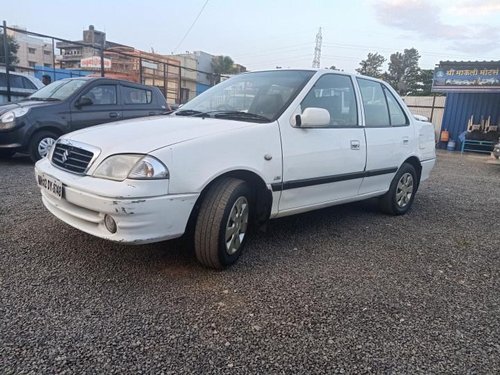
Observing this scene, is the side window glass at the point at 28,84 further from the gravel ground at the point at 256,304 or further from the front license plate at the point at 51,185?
the front license plate at the point at 51,185

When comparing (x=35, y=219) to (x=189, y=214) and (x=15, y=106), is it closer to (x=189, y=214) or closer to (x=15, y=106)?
(x=189, y=214)

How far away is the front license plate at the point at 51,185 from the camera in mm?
2885

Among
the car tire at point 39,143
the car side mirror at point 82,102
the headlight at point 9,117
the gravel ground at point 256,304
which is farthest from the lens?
the car side mirror at point 82,102

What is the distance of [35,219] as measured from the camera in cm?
396

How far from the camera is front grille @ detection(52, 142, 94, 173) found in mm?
2846

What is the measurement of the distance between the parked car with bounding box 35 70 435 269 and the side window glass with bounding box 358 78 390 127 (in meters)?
0.02

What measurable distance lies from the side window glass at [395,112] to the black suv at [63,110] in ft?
13.1

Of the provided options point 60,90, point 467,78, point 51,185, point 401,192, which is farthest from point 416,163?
point 467,78

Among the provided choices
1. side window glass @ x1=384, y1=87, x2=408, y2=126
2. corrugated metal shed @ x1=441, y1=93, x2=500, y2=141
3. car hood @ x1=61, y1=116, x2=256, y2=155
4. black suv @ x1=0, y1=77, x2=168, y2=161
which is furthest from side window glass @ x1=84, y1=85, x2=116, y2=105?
corrugated metal shed @ x1=441, y1=93, x2=500, y2=141

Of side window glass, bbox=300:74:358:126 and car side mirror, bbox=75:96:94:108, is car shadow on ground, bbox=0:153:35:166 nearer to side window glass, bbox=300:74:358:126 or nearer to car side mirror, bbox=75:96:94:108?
car side mirror, bbox=75:96:94:108

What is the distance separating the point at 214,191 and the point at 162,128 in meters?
0.66

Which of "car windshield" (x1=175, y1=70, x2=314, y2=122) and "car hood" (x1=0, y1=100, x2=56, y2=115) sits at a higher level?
"car windshield" (x1=175, y1=70, x2=314, y2=122)

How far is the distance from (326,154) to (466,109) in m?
14.9

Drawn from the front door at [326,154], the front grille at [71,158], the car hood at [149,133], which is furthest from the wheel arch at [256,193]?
the front grille at [71,158]
